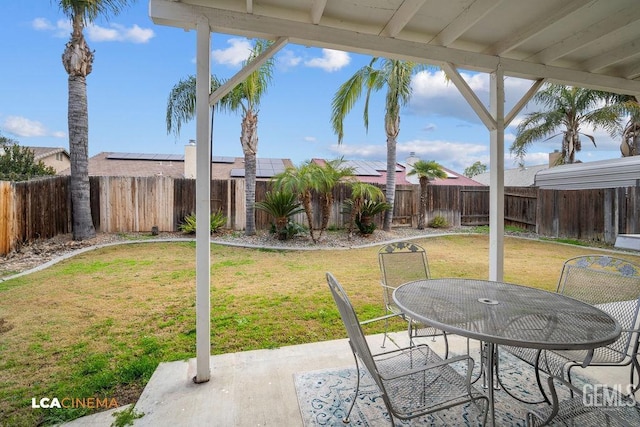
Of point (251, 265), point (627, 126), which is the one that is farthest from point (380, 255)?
point (627, 126)

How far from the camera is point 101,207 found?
815cm

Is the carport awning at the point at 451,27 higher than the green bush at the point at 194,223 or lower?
higher

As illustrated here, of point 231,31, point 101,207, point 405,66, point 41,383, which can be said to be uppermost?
point 405,66

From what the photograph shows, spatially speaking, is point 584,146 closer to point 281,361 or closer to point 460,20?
point 460,20

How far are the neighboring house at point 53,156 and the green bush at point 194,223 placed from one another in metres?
13.3

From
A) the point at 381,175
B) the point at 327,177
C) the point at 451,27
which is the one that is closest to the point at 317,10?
the point at 451,27

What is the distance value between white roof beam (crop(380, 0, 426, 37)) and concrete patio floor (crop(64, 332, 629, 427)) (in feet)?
8.55

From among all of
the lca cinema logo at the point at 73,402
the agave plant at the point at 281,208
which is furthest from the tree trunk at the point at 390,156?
the lca cinema logo at the point at 73,402

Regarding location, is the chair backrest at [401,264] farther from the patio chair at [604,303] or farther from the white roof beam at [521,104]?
the white roof beam at [521,104]

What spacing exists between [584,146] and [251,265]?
1470 centimetres

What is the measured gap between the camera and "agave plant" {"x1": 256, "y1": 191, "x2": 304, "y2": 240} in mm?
7923

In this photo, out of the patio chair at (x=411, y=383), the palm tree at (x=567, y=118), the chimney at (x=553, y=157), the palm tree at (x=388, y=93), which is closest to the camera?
the patio chair at (x=411, y=383)

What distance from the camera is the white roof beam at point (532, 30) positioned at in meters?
2.26

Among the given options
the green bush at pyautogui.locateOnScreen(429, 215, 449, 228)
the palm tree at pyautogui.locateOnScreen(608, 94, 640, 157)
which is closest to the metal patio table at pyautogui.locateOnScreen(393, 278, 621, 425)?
the green bush at pyautogui.locateOnScreen(429, 215, 449, 228)
